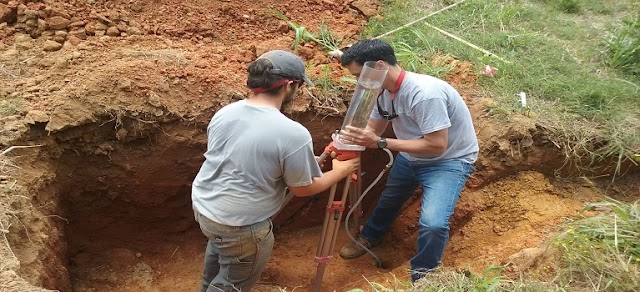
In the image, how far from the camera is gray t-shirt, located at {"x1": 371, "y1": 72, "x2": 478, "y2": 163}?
3.11 metres

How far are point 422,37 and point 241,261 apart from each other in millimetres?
2936

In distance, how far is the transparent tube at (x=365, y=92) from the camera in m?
2.98

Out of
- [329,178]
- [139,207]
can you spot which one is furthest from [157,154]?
[329,178]

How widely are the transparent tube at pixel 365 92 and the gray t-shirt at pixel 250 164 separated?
41 centimetres

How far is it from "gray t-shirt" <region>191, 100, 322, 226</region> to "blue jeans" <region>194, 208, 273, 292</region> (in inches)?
2.2

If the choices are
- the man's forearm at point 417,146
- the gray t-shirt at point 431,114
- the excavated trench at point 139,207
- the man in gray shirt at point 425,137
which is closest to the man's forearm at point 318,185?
the man in gray shirt at point 425,137

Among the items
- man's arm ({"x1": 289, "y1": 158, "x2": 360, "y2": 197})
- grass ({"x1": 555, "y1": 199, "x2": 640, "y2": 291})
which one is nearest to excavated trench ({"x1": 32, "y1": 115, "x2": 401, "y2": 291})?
man's arm ({"x1": 289, "y1": 158, "x2": 360, "y2": 197})

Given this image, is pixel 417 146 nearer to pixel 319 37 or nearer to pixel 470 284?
pixel 470 284

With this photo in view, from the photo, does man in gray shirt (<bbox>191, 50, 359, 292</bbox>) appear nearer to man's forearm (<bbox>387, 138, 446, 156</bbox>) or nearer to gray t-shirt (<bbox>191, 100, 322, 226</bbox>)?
gray t-shirt (<bbox>191, 100, 322, 226</bbox>)

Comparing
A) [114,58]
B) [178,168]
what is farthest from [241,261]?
[114,58]

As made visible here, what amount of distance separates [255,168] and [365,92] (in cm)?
73

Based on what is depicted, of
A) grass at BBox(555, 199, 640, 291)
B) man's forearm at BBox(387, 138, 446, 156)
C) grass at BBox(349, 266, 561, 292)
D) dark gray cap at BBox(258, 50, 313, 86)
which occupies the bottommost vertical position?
grass at BBox(349, 266, 561, 292)

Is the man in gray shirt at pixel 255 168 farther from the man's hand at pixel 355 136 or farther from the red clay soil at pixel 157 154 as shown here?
the red clay soil at pixel 157 154

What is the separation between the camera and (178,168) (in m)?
4.15
